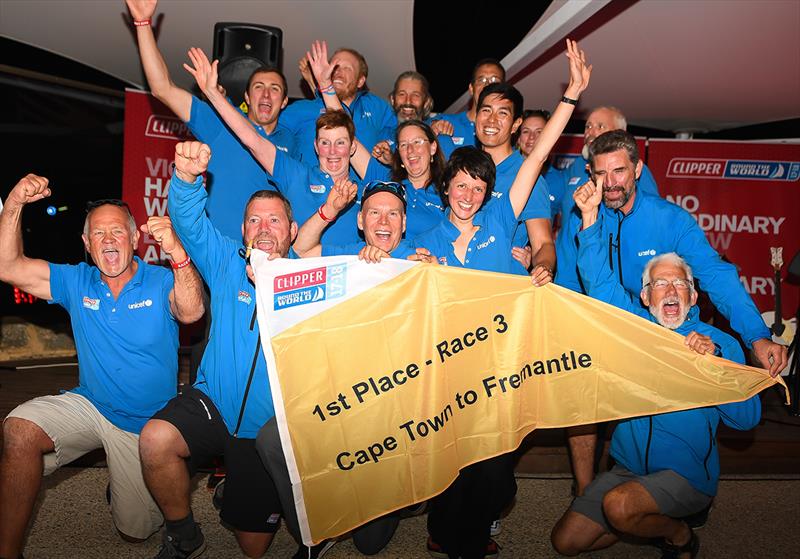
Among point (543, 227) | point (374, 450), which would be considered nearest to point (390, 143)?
point (543, 227)

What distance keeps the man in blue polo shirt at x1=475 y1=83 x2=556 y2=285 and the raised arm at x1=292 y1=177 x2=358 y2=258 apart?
0.78 meters

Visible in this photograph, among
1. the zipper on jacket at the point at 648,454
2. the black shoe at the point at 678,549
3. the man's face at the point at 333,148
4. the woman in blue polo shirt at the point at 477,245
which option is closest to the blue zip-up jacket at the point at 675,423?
the zipper on jacket at the point at 648,454

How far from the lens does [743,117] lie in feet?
25.9

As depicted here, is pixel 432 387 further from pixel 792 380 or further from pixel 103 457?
pixel 792 380

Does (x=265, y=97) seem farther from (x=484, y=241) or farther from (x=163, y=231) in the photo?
(x=484, y=241)

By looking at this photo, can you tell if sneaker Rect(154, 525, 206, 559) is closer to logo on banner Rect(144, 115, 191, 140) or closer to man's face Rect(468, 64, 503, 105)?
man's face Rect(468, 64, 503, 105)

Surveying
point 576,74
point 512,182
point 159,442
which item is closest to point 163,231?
point 159,442

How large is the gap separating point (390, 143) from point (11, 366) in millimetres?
4041

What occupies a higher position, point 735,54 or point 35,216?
point 735,54

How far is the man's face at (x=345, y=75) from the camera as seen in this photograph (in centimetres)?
476

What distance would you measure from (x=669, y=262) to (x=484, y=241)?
904 millimetres

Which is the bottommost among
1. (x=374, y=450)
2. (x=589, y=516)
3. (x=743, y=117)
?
(x=589, y=516)

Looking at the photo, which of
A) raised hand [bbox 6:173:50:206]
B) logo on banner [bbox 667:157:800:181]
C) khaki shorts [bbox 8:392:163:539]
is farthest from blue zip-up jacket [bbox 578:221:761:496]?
logo on banner [bbox 667:157:800:181]

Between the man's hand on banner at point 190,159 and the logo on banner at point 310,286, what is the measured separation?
0.60 metres
